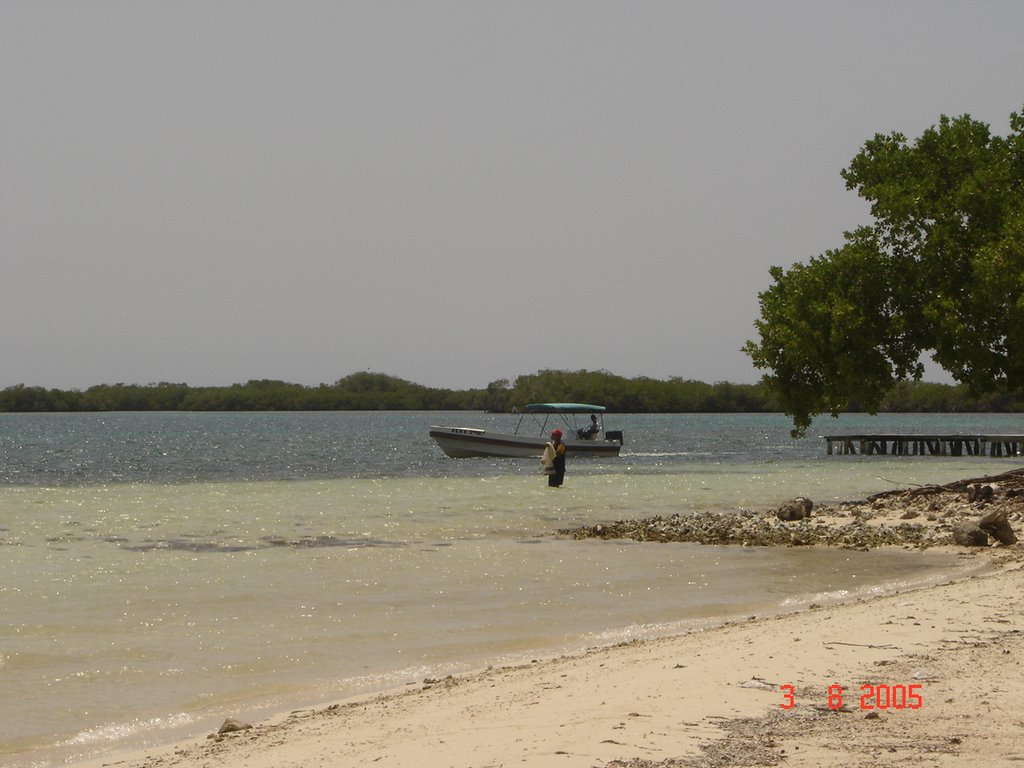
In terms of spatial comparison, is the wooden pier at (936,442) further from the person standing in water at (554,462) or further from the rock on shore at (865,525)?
the rock on shore at (865,525)

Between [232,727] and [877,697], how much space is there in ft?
14.6

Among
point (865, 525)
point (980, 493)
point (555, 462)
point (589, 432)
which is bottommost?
point (865, 525)

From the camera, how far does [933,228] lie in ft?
92.9

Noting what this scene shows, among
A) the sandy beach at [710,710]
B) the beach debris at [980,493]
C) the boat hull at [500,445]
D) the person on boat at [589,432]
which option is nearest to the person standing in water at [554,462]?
the beach debris at [980,493]

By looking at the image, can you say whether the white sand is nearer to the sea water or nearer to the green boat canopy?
the sea water

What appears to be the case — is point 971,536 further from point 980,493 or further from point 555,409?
point 555,409

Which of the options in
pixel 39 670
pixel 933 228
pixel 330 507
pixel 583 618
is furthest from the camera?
pixel 330 507

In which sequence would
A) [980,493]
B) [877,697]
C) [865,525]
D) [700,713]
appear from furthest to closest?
1. [980,493]
2. [865,525]
3. [877,697]
4. [700,713]

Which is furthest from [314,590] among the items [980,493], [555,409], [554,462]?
[555,409]

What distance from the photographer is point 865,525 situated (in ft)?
72.5

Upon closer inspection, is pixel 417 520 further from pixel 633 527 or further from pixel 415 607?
pixel 415 607

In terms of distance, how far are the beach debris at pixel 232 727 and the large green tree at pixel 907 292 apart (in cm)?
2223

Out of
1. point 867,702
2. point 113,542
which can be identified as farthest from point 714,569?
point 113,542

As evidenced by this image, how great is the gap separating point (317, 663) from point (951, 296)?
22.1m
